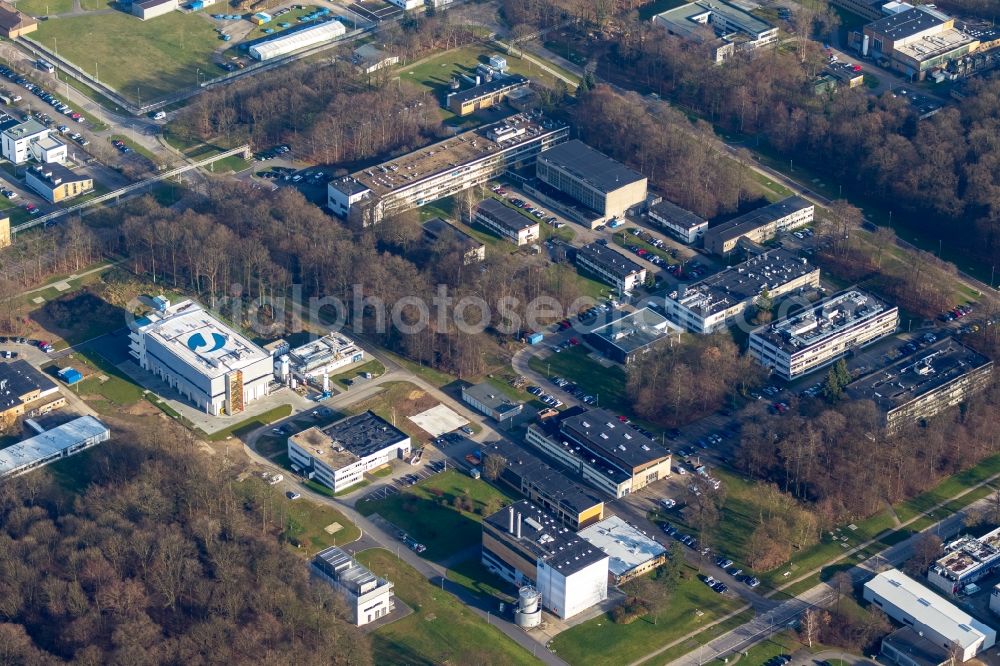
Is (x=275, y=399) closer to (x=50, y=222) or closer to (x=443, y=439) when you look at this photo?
(x=443, y=439)

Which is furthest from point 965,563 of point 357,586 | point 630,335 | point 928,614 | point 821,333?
point 357,586

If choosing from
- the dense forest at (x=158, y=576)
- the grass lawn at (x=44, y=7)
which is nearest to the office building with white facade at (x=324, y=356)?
the dense forest at (x=158, y=576)

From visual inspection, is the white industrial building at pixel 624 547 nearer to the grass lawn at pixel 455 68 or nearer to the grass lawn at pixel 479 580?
the grass lawn at pixel 479 580

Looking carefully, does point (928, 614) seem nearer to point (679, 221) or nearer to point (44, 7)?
point (679, 221)

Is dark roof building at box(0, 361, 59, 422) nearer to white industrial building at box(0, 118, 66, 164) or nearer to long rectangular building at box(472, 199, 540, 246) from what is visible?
white industrial building at box(0, 118, 66, 164)

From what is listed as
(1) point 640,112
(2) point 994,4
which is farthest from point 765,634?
(2) point 994,4

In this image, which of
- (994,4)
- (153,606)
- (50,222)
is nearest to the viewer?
(153,606)
